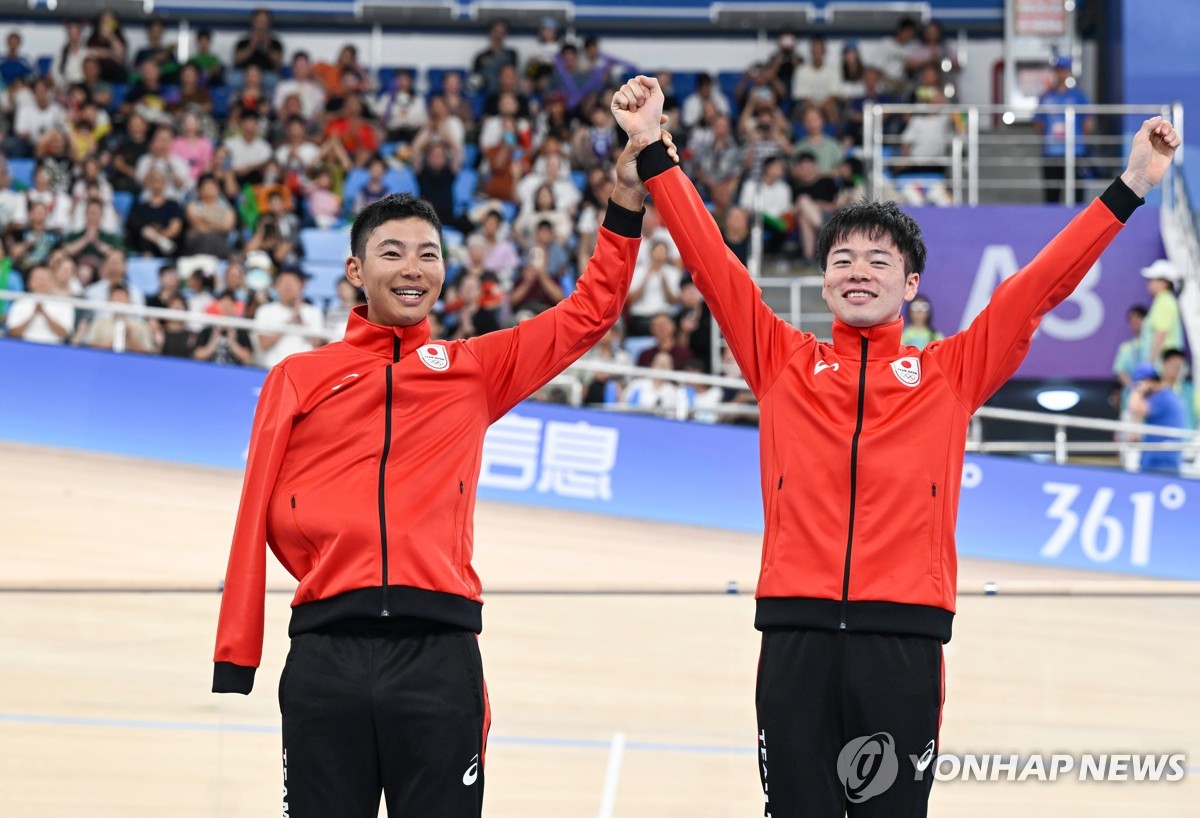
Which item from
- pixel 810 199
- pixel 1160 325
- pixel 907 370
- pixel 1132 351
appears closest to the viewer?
pixel 907 370

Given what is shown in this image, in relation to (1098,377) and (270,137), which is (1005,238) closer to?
(1098,377)

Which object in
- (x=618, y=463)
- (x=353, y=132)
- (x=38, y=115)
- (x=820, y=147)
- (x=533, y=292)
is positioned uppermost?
(x=38, y=115)

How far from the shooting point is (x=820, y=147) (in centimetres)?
1577

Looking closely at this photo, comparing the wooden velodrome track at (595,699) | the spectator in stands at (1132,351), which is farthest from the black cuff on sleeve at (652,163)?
the spectator in stands at (1132,351)

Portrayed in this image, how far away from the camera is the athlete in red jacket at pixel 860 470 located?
143 inches

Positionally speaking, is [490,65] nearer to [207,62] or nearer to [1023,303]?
[207,62]

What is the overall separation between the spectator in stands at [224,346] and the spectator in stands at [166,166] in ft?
10.8

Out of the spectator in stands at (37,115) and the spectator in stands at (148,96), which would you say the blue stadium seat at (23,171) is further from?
the spectator in stands at (148,96)

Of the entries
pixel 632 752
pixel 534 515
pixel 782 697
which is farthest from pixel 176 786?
pixel 534 515

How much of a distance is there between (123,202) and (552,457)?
19.2 feet

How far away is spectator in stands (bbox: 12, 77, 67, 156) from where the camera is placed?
1648 centimetres

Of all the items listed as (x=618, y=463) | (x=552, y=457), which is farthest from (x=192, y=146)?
(x=618, y=463)

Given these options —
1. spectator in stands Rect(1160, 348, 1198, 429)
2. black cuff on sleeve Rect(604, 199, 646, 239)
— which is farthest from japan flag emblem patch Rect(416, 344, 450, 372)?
spectator in stands Rect(1160, 348, 1198, 429)

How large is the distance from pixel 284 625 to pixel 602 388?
7.16 metres
